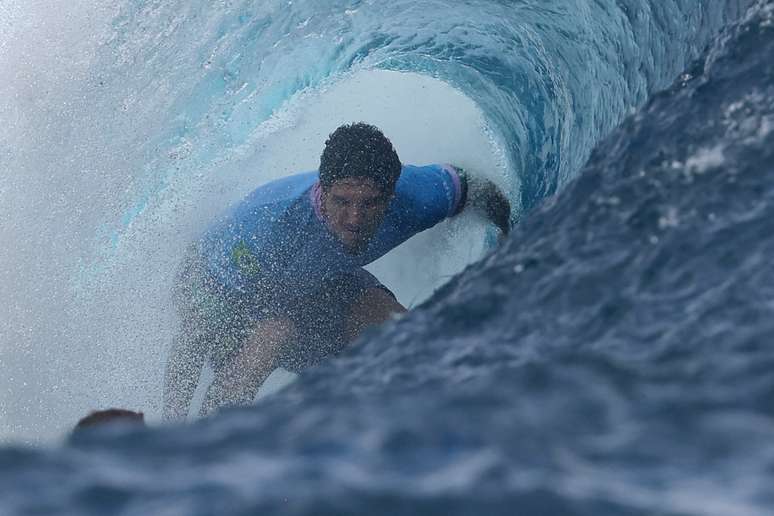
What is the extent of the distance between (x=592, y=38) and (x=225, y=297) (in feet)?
6.20

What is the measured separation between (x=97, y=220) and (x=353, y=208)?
2124 mm

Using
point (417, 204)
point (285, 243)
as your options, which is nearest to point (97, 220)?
point (285, 243)

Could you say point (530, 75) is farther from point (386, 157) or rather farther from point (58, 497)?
point (58, 497)

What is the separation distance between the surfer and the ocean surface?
2.00ft

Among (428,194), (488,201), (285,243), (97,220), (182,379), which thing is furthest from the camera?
(97,220)

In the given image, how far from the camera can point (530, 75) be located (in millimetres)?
4297

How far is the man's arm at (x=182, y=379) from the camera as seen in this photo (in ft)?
12.0

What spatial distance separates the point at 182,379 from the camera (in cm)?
368

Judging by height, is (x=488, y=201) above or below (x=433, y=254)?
above

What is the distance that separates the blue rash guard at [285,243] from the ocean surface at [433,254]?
67cm

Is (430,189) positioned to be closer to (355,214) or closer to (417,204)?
(417,204)

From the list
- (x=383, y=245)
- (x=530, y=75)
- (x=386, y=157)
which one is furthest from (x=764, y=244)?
(x=530, y=75)

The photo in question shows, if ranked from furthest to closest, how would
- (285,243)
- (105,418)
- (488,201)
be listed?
(488,201) → (285,243) → (105,418)

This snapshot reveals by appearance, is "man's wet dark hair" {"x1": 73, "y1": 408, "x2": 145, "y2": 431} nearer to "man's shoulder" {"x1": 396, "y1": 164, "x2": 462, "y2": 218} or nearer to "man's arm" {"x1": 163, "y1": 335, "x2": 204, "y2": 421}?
"man's arm" {"x1": 163, "y1": 335, "x2": 204, "y2": 421}
